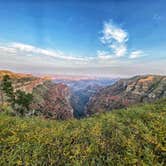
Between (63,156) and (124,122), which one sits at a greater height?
(124,122)

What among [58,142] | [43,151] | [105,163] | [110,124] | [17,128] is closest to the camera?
[105,163]

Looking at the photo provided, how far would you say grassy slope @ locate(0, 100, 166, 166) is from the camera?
23.2 feet

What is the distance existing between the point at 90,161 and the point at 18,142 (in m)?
3.02

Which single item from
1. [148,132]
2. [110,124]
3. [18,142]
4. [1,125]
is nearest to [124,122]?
[110,124]

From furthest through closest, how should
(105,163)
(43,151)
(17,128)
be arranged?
(17,128)
(43,151)
(105,163)

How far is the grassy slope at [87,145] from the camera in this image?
278 inches

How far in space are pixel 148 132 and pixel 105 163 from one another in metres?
2.47

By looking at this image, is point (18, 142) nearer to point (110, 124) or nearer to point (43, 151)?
point (43, 151)

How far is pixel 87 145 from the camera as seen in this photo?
26.0 feet

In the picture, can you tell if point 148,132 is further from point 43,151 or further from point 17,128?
point 17,128

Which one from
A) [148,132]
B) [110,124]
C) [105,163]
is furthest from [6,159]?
[148,132]

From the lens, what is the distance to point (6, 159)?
7.13 m

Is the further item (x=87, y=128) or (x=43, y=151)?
(x=87, y=128)

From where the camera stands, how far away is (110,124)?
32.1 ft
